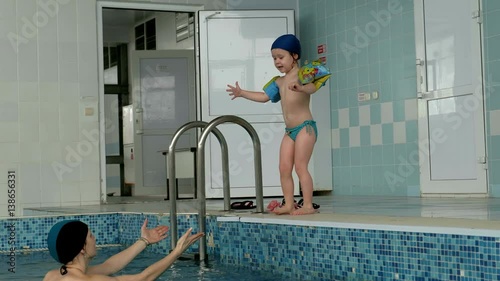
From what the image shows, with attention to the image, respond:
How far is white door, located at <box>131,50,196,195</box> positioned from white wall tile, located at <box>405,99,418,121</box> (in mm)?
4707

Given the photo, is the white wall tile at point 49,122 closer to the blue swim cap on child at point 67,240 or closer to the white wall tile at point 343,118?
the white wall tile at point 343,118

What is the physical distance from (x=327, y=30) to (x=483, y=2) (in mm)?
2674

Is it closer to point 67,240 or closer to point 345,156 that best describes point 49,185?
point 345,156

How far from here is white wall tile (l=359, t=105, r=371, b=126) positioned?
8.77 m

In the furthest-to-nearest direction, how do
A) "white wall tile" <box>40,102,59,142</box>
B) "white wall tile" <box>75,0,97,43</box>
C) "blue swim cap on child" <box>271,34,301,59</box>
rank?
"white wall tile" <box>75,0,97,43</box> → "white wall tile" <box>40,102,59,142</box> → "blue swim cap on child" <box>271,34,301,59</box>

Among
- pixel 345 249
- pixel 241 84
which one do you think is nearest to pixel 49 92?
pixel 241 84

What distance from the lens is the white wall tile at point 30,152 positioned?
28.0 feet

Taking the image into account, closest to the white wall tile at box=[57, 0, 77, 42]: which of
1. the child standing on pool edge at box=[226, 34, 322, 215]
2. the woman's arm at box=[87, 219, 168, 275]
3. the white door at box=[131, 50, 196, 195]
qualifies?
the white door at box=[131, 50, 196, 195]

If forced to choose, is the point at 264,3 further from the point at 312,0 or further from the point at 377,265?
the point at 377,265

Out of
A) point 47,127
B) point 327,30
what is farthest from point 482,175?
A: point 47,127

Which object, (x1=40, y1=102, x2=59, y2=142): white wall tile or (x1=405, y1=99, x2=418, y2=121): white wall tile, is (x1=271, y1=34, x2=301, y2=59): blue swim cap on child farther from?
(x1=40, y1=102, x2=59, y2=142): white wall tile

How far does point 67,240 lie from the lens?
2.74 meters
